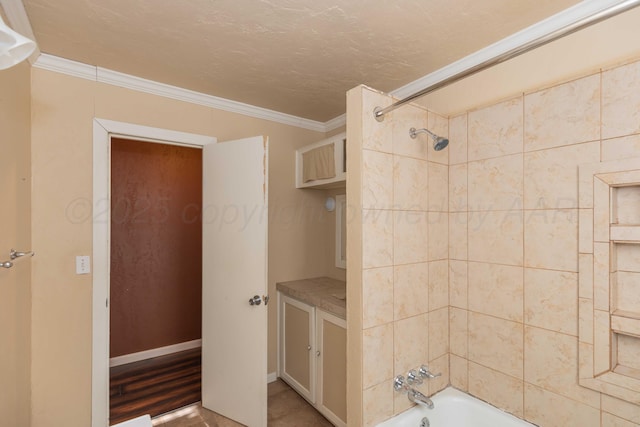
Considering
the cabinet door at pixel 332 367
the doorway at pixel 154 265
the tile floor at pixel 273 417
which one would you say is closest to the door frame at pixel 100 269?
the tile floor at pixel 273 417

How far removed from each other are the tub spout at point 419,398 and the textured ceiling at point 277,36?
6.22 ft

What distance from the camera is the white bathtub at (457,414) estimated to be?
163 cm

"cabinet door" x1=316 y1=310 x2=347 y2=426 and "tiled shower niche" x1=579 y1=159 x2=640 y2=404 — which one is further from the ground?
"tiled shower niche" x1=579 y1=159 x2=640 y2=404

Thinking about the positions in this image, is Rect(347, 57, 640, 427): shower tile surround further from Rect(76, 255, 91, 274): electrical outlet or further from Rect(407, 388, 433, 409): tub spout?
Rect(76, 255, 91, 274): electrical outlet

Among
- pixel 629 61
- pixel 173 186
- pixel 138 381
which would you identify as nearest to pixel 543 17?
pixel 629 61

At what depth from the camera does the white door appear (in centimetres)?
213

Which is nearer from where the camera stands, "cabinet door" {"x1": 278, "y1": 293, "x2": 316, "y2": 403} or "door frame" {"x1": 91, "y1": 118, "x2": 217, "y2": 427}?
"door frame" {"x1": 91, "y1": 118, "x2": 217, "y2": 427}

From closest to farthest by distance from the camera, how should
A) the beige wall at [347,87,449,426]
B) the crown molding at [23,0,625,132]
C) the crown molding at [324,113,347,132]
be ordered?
the crown molding at [23,0,625,132], the beige wall at [347,87,449,426], the crown molding at [324,113,347,132]

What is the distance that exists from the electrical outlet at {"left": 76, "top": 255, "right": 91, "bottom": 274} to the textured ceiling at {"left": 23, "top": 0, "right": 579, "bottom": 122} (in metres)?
1.22

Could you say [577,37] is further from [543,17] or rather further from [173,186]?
[173,186]

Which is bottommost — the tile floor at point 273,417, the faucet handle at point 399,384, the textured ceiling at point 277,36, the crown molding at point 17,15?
the tile floor at point 273,417

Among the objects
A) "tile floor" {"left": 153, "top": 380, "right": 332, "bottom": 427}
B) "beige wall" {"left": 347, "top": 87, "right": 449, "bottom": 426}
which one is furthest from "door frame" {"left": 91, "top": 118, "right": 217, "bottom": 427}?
"beige wall" {"left": 347, "top": 87, "right": 449, "bottom": 426}

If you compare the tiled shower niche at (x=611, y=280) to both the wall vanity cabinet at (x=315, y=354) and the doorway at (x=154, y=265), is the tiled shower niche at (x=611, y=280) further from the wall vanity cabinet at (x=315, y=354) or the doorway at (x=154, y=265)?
the doorway at (x=154, y=265)

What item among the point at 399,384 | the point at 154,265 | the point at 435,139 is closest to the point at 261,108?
the point at 435,139
